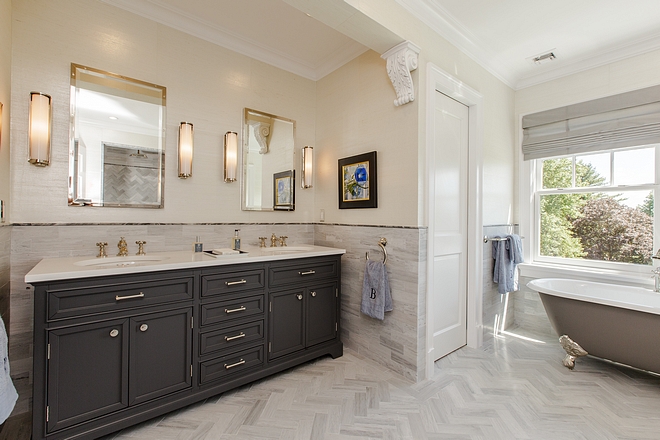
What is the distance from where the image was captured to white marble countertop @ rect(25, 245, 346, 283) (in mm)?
1496

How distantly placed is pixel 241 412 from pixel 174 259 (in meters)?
1.05

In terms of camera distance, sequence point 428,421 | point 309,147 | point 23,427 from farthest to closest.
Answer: point 309,147 → point 428,421 → point 23,427

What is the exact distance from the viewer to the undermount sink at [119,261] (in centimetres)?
188

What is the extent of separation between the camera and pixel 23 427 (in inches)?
67.5

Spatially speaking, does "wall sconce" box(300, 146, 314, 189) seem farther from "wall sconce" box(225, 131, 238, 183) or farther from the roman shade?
the roman shade

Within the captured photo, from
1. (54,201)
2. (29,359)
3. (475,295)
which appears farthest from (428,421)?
(54,201)

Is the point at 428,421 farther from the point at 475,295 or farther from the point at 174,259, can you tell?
the point at 174,259

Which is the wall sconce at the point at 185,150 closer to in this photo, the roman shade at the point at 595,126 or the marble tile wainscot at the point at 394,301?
the marble tile wainscot at the point at 394,301

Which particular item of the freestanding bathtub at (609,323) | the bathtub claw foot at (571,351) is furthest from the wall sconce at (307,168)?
the bathtub claw foot at (571,351)

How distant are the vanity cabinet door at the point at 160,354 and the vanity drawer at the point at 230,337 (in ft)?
0.32

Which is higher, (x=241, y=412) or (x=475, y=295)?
(x=475, y=295)

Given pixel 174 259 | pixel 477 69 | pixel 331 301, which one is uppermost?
pixel 477 69

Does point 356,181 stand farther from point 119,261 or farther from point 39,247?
point 39,247

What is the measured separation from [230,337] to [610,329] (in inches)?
107
